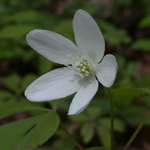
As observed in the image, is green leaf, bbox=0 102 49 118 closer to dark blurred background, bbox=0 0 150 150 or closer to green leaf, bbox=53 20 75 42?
dark blurred background, bbox=0 0 150 150

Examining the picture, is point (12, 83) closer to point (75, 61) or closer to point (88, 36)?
point (75, 61)

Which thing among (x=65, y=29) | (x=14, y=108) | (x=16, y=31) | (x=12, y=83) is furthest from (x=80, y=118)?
(x=16, y=31)

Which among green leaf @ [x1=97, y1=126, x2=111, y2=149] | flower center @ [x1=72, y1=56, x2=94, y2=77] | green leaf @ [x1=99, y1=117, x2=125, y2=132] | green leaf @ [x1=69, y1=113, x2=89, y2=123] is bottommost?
green leaf @ [x1=97, y1=126, x2=111, y2=149]

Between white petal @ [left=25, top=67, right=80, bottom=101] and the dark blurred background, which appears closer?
white petal @ [left=25, top=67, right=80, bottom=101]

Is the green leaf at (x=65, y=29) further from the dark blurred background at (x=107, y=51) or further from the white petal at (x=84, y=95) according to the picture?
the white petal at (x=84, y=95)

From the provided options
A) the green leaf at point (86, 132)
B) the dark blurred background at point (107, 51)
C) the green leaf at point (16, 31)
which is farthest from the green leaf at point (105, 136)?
the green leaf at point (16, 31)

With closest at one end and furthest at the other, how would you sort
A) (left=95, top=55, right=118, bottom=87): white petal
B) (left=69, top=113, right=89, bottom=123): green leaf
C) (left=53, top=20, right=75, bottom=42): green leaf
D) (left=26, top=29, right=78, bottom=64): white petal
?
1. (left=95, top=55, right=118, bottom=87): white petal
2. (left=26, top=29, right=78, bottom=64): white petal
3. (left=69, top=113, right=89, bottom=123): green leaf
4. (left=53, top=20, right=75, bottom=42): green leaf

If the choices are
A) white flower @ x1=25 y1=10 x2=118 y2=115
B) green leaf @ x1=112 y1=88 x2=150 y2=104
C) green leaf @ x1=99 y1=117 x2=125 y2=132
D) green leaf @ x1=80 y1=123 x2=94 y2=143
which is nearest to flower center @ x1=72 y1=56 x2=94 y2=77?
white flower @ x1=25 y1=10 x2=118 y2=115

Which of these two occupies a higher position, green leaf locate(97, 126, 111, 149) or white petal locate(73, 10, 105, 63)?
white petal locate(73, 10, 105, 63)
